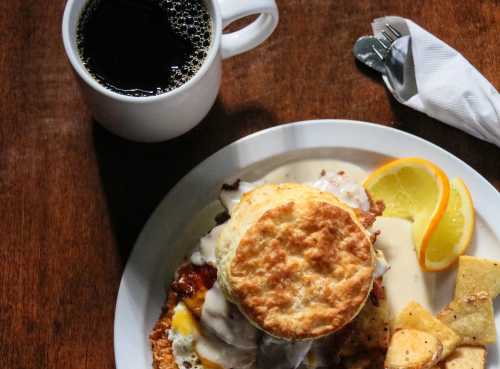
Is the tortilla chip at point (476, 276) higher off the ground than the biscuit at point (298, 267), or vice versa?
the biscuit at point (298, 267)

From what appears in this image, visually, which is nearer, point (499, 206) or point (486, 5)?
point (499, 206)

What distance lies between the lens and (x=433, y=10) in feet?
6.87

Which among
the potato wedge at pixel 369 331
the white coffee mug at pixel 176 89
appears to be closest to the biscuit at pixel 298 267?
the potato wedge at pixel 369 331

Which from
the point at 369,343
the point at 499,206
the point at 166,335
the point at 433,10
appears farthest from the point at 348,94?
the point at 166,335

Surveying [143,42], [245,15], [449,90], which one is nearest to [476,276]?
[449,90]

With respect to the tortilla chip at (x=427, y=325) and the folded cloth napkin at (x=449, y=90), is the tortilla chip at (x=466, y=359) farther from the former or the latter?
the folded cloth napkin at (x=449, y=90)

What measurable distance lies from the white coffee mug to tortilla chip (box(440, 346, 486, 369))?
874mm

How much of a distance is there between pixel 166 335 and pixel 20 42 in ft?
2.89

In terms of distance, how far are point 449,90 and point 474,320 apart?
1.97ft

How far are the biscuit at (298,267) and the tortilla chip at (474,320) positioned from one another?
0.33 meters

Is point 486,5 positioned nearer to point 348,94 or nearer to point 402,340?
point 348,94

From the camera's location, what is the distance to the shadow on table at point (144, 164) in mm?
1979

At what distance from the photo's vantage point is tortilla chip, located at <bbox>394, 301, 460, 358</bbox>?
6.09ft

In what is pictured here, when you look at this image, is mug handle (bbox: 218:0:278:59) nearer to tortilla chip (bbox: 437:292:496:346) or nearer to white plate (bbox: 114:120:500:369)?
white plate (bbox: 114:120:500:369)
